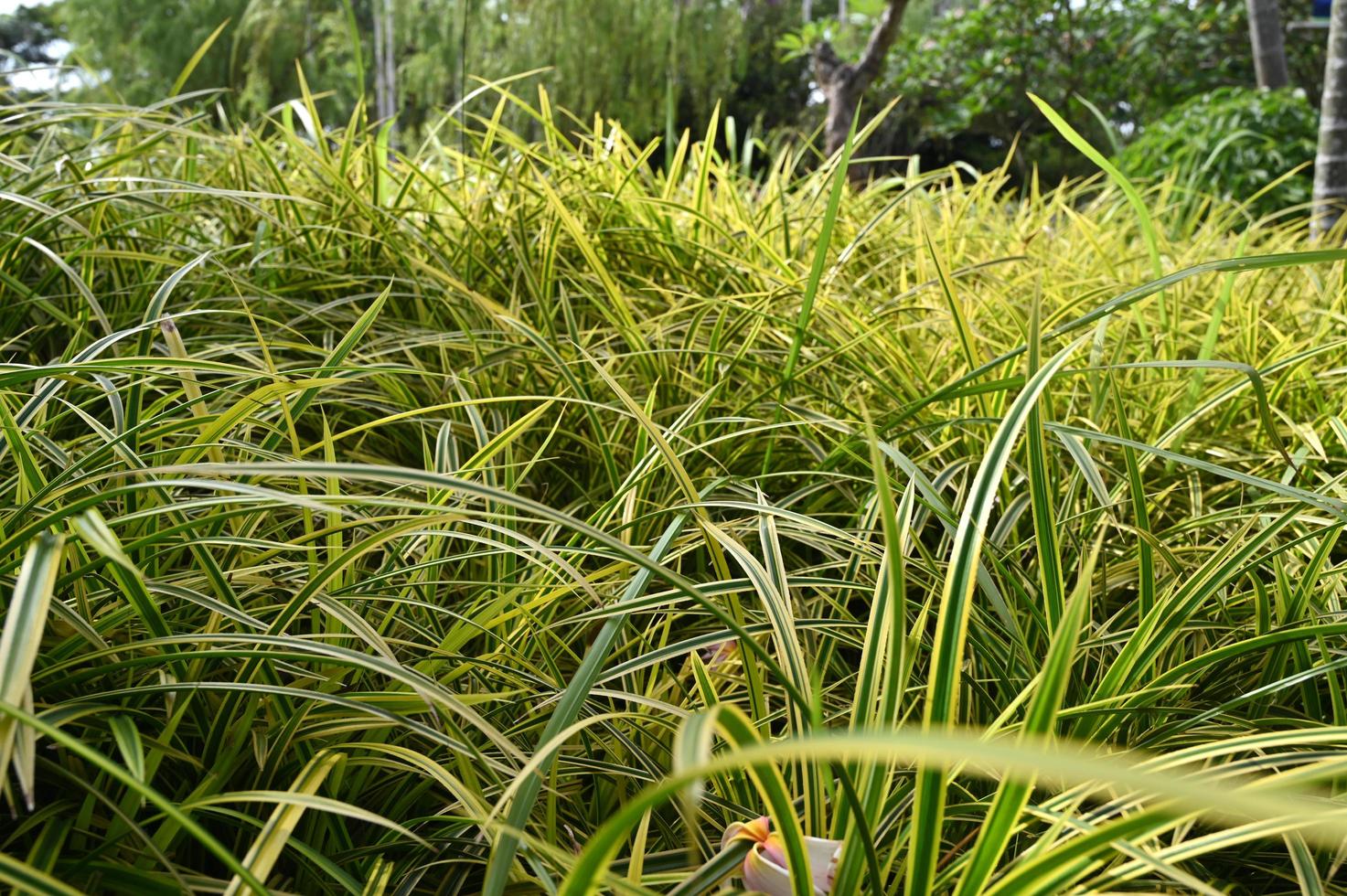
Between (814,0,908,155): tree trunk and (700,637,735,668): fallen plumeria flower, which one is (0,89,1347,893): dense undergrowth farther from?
(814,0,908,155): tree trunk

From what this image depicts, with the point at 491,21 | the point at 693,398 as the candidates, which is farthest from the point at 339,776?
the point at 491,21

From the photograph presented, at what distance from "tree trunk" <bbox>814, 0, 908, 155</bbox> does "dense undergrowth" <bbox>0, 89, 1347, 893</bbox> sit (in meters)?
3.13

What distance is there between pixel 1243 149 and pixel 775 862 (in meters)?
4.57

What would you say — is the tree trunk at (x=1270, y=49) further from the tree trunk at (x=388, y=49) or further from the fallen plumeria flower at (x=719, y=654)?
the tree trunk at (x=388, y=49)

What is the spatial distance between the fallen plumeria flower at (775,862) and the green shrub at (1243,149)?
160 inches

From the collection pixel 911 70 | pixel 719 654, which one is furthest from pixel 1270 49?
pixel 719 654

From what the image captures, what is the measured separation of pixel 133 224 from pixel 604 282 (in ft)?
2.19

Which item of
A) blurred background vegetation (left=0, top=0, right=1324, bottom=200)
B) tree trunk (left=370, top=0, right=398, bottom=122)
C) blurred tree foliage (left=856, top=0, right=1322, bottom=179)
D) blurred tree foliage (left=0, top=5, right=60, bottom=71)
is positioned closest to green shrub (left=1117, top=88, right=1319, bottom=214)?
blurred background vegetation (left=0, top=0, right=1324, bottom=200)

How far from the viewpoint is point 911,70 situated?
928cm

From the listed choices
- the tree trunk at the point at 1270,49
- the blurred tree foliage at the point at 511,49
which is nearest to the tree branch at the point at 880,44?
the blurred tree foliage at the point at 511,49

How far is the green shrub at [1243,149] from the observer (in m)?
4.07

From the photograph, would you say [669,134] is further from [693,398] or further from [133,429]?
[133,429]

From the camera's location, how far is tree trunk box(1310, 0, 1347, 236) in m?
2.94

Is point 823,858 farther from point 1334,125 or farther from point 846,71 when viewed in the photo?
point 846,71
